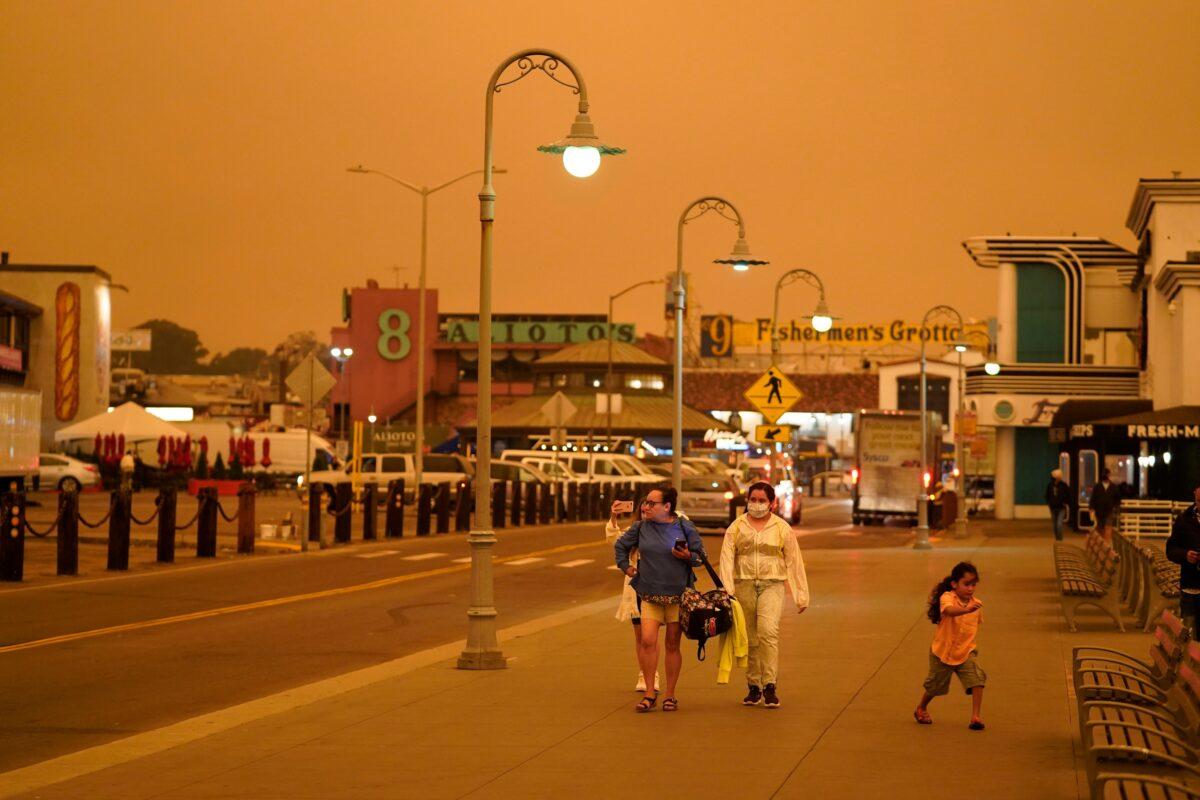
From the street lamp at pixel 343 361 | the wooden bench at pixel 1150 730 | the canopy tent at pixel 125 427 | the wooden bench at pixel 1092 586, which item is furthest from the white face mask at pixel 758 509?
the street lamp at pixel 343 361

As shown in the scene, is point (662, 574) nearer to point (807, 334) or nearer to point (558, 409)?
point (558, 409)

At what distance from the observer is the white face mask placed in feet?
39.3

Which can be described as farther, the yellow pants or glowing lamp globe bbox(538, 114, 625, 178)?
glowing lamp globe bbox(538, 114, 625, 178)

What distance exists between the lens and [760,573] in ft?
39.4

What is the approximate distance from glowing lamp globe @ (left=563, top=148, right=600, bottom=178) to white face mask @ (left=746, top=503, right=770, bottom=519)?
4041 mm

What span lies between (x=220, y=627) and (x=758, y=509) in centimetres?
885

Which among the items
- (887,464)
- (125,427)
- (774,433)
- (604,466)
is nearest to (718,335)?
(604,466)

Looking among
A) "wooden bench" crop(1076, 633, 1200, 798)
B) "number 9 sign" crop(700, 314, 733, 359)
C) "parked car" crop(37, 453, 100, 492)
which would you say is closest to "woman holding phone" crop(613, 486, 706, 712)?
"wooden bench" crop(1076, 633, 1200, 798)

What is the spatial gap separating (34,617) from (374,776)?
11.4 metres

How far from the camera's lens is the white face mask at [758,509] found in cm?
1198

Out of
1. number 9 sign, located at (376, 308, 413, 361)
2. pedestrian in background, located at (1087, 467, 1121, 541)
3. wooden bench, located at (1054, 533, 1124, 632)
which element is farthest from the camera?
number 9 sign, located at (376, 308, 413, 361)

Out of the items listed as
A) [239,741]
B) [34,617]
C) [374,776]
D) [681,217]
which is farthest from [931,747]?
[681,217]

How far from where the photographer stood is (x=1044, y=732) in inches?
419

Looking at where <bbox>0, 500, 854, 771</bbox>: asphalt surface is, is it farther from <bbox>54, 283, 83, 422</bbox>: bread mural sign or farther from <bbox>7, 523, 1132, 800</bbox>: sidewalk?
<bbox>54, 283, 83, 422</bbox>: bread mural sign
